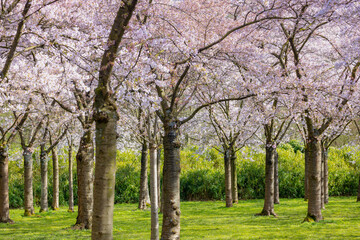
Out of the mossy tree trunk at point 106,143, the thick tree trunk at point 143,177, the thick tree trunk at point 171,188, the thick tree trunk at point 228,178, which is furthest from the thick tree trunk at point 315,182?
the mossy tree trunk at point 106,143

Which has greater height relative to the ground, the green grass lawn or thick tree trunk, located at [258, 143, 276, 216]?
thick tree trunk, located at [258, 143, 276, 216]

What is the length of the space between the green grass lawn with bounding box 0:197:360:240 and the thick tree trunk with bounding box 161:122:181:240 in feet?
6.00

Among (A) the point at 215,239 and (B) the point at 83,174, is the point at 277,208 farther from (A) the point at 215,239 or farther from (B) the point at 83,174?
(B) the point at 83,174

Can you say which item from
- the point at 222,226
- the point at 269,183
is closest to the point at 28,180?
the point at 222,226

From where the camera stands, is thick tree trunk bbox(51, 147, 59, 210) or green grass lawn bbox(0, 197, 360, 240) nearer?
green grass lawn bbox(0, 197, 360, 240)

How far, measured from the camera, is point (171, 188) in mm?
10828

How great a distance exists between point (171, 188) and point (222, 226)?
4713 mm

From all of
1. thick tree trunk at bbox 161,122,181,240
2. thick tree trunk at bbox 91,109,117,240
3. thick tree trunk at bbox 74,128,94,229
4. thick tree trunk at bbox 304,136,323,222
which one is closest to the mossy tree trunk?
thick tree trunk at bbox 91,109,117,240

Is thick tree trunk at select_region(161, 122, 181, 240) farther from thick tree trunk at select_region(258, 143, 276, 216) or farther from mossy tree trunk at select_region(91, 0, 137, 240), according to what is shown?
thick tree trunk at select_region(258, 143, 276, 216)

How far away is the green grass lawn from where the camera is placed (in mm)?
12461

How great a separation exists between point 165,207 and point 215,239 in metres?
2.07

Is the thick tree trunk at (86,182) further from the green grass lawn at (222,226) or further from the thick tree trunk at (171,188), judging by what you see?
the thick tree trunk at (171,188)

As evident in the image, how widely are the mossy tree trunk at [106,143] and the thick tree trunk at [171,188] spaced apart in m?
4.69

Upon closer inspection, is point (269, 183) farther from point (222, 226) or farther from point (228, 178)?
point (228, 178)
